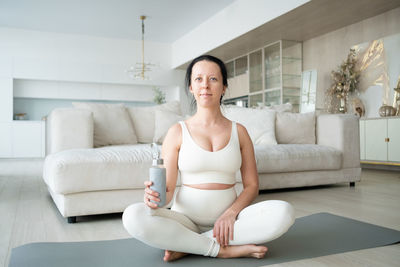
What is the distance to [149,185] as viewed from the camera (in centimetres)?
116

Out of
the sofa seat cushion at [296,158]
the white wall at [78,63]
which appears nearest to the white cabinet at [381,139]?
the sofa seat cushion at [296,158]

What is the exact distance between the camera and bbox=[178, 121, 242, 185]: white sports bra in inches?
53.6

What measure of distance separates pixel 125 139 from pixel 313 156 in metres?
1.76

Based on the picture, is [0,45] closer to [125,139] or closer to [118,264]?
[125,139]

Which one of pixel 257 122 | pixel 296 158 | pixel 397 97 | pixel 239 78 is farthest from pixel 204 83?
pixel 239 78

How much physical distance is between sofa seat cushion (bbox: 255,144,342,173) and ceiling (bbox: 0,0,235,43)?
12.9 ft

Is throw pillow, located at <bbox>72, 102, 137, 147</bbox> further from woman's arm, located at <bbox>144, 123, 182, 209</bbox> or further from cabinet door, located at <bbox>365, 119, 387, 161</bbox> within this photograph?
cabinet door, located at <bbox>365, 119, 387, 161</bbox>

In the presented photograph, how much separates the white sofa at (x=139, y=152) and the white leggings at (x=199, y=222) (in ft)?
2.97

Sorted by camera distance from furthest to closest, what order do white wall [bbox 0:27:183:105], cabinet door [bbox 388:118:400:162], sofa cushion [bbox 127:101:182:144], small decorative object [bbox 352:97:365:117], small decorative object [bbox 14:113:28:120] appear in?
small decorative object [bbox 14:113:28:120], white wall [bbox 0:27:183:105], small decorative object [bbox 352:97:365:117], cabinet door [bbox 388:118:400:162], sofa cushion [bbox 127:101:182:144]

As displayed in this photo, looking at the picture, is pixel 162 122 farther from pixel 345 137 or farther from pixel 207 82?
pixel 207 82

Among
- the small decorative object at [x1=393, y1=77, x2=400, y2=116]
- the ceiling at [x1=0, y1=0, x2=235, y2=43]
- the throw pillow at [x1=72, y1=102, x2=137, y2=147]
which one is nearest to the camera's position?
Result: the throw pillow at [x1=72, y1=102, x2=137, y2=147]

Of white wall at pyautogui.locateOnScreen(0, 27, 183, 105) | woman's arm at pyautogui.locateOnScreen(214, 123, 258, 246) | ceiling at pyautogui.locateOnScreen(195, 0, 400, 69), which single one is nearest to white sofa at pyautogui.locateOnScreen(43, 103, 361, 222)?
woman's arm at pyautogui.locateOnScreen(214, 123, 258, 246)

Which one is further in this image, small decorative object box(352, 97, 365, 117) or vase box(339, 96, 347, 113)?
vase box(339, 96, 347, 113)

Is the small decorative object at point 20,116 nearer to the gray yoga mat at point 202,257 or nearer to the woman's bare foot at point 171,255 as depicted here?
the gray yoga mat at point 202,257
